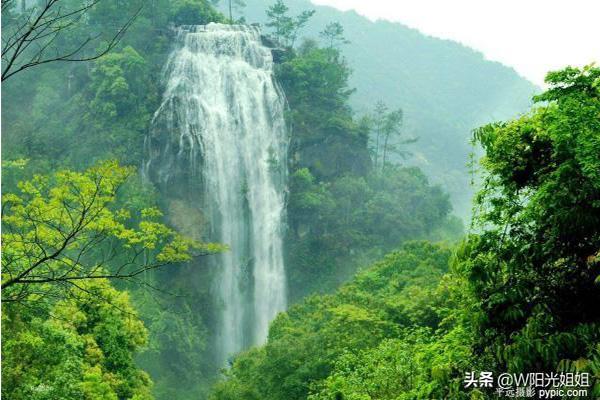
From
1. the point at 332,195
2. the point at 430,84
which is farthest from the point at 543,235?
the point at 430,84

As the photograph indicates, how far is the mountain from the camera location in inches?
2547

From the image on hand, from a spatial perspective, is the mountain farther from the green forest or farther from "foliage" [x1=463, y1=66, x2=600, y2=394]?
"foliage" [x1=463, y1=66, x2=600, y2=394]

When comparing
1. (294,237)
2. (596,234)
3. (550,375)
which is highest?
(294,237)

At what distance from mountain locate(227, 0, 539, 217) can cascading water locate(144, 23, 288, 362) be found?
106 ft

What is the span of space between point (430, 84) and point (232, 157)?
2294 inches

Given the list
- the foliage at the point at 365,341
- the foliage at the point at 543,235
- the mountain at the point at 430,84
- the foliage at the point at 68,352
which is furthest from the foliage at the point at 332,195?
the foliage at the point at 543,235

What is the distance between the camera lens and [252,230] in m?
29.0

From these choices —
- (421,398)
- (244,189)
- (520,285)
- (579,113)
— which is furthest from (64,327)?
(244,189)

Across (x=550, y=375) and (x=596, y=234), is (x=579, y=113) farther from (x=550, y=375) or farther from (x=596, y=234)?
(x=550, y=375)

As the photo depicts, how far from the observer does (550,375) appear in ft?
12.8

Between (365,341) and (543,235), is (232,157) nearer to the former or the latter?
(365,341)

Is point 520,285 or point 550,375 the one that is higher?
point 520,285

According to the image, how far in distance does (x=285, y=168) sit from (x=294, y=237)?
11.6ft

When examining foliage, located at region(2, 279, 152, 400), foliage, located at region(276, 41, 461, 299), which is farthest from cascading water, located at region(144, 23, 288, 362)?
foliage, located at region(2, 279, 152, 400)
